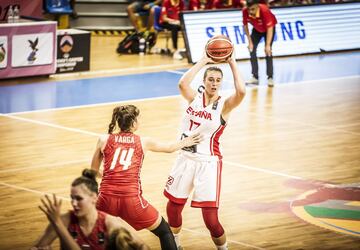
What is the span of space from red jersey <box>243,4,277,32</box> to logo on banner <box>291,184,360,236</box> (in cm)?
750

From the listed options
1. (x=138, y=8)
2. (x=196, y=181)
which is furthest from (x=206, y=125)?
(x=138, y=8)

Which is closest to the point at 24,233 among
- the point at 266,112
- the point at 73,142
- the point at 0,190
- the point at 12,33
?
the point at 0,190

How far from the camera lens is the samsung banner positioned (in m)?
21.9

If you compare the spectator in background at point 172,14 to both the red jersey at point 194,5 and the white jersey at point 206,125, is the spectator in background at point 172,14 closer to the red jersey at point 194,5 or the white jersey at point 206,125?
the red jersey at point 194,5

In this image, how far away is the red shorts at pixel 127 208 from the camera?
25.8ft

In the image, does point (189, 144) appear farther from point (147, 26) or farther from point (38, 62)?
point (147, 26)

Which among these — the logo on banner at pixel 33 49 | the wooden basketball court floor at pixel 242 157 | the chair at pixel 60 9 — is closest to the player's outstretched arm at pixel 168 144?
the wooden basketball court floor at pixel 242 157

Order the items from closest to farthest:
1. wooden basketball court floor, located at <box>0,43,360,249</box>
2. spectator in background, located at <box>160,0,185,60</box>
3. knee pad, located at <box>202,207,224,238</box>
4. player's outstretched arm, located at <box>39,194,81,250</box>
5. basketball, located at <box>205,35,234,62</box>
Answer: player's outstretched arm, located at <box>39,194,81,250</box>
knee pad, located at <box>202,207,224,238</box>
basketball, located at <box>205,35,234,62</box>
wooden basketball court floor, located at <box>0,43,360,249</box>
spectator in background, located at <box>160,0,185,60</box>

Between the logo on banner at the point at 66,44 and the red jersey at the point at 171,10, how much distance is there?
156 inches

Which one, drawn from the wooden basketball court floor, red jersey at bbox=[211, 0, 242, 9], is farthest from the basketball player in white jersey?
red jersey at bbox=[211, 0, 242, 9]

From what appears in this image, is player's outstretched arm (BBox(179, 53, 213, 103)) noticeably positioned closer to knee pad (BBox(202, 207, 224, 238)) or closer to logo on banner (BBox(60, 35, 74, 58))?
knee pad (BBox(202, 207, 224, 238))

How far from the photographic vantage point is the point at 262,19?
1891 centimetres

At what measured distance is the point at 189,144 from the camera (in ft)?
26.4

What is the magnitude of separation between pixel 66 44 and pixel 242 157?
25.7 ft
